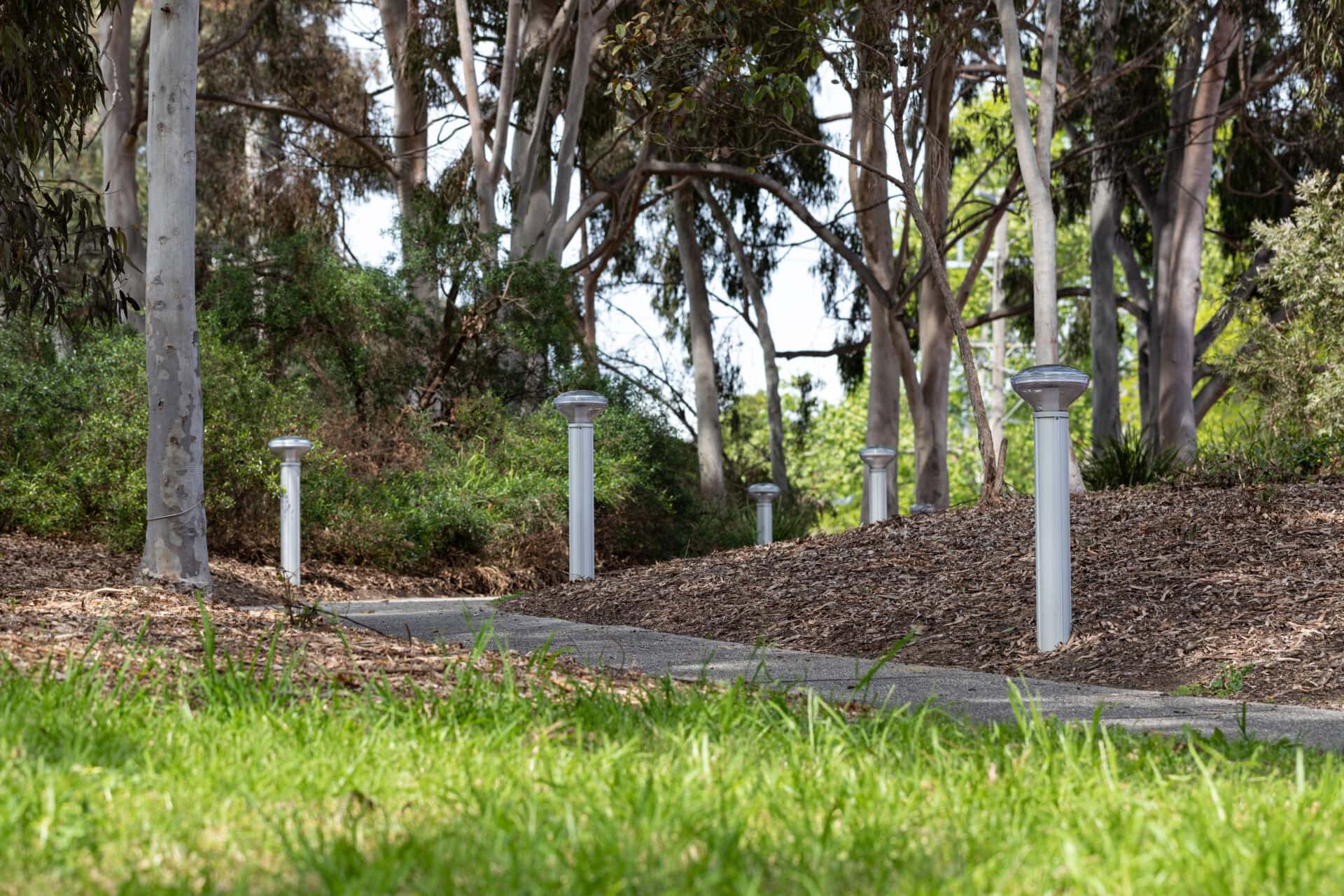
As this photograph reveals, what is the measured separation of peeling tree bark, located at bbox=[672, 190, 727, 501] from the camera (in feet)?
61.5

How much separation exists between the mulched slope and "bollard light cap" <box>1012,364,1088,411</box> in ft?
3.13

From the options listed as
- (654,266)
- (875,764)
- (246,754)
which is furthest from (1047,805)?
(654,266)

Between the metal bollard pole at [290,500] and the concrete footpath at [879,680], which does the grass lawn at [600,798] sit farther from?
the metal bollard pole at [290,500]

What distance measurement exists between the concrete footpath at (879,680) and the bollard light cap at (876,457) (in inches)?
226

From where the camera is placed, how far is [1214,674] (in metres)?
4.85

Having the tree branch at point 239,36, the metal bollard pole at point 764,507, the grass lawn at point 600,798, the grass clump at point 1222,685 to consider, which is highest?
the tree branch at point 239,36

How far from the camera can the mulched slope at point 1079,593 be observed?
5.12 m

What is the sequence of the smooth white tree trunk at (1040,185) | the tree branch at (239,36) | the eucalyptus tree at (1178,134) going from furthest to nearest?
the tree branch at (239,36), the eucalyptus tree at (1178,134), the smooth white tree trunk at (1040,185)

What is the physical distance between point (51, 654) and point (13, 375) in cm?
835

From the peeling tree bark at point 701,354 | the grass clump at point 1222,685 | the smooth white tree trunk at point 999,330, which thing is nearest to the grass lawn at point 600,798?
the grass clump at point 1222,685

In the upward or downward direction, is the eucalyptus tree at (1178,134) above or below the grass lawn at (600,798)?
above

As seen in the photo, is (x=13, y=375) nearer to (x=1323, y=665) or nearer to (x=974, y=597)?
(x=974, y=597)

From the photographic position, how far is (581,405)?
8.44 meters

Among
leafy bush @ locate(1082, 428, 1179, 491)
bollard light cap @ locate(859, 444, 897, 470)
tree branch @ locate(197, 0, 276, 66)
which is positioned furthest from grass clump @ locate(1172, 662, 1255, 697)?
tree branch @ locate(197, 0, 276, 66)
